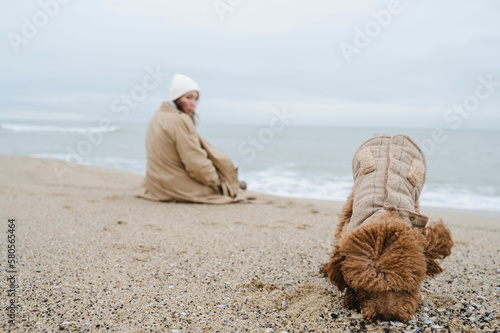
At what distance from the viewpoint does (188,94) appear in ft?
22.0

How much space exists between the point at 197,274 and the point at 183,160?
3.37 metres

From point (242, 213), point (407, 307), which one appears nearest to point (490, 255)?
point (407, 307)

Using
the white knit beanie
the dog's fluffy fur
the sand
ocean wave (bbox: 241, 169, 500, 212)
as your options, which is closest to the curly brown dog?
the dog's fluffy fur

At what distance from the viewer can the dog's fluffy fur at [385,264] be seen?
207cm

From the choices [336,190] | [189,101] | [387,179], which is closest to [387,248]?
[387,179]

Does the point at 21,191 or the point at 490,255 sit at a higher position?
the point at 490,255

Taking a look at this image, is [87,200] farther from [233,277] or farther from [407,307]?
[407,307]

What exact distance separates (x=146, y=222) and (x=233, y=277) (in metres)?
2.30

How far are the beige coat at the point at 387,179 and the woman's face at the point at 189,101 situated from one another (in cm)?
428

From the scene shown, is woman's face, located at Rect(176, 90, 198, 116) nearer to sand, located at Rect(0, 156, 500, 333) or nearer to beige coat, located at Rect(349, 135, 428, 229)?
sand, located at Rect(0, 156, 500, 333)

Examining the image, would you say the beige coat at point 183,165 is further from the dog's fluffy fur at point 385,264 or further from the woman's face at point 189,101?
the dog's fluffy fur at point 385,264

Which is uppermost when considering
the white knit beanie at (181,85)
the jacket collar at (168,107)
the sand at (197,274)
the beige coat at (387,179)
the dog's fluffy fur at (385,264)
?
the white knit beanie at (181,85)

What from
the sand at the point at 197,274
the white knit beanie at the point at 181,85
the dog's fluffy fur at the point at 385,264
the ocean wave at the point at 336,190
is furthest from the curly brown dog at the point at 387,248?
the ocean wave at the point at 336,190

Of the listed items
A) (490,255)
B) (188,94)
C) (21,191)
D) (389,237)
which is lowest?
(21,191)
